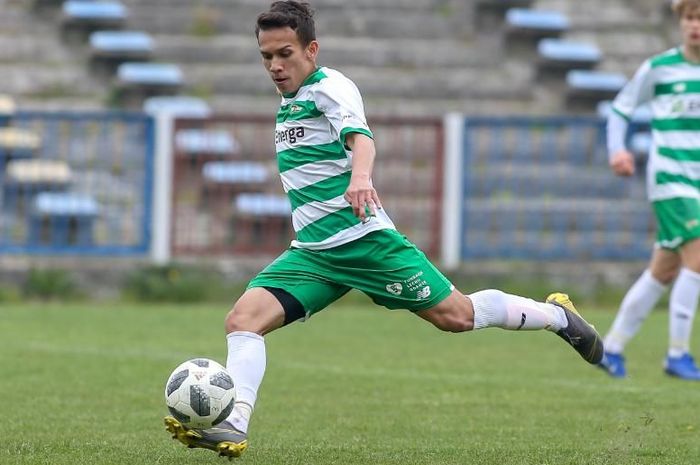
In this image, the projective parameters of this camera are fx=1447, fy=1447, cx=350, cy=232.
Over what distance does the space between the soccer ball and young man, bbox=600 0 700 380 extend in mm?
3629

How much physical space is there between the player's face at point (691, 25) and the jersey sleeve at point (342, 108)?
345 centimetres

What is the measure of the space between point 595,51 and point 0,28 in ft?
25.7

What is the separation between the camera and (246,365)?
5762mm

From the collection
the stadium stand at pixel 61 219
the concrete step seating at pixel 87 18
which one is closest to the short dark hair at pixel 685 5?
the stadium stand at pixel 61 219

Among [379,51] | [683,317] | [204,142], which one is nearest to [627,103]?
[683,317]

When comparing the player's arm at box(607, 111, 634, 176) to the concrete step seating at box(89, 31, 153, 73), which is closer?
the player's arm at box(607, 111, 634, 176)

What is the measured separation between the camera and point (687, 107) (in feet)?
29.1

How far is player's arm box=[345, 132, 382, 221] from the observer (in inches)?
213

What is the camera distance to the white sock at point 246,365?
18.7 ft

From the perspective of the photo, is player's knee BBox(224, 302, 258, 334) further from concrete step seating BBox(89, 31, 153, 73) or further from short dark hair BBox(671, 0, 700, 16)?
concrete step seating BBox(89, 31, 153, 73)

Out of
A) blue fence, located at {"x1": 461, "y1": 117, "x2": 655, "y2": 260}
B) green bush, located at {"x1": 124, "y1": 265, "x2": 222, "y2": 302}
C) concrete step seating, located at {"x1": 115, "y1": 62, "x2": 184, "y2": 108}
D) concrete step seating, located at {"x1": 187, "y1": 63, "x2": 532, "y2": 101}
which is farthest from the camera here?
concrete step seating, located at {"x1": 187, "y1": 63, "x2": 532, "y2": 101}

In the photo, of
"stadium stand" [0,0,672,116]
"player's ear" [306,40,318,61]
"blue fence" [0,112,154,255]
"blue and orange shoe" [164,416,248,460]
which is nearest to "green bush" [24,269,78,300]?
"blue fence" [0,112,154,255]

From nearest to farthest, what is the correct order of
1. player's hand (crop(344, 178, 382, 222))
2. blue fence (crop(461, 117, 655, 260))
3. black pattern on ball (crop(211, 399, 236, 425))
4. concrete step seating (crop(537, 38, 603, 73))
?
player's hand (crop(344, 178, 382, 222)) → black pattern on ball (crop(211, 399, 236, 425)) → blue fence (crop(461, 117, 655, 260)) → concrete step seating (crop(537, 38, 603, 73))

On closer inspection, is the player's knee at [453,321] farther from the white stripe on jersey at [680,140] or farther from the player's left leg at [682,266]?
the white stripe on jersey at [680,140]
